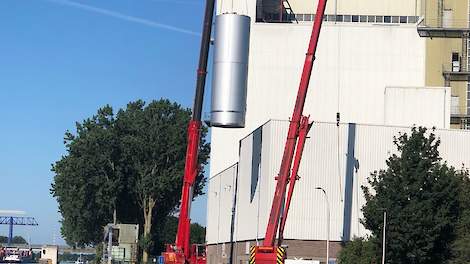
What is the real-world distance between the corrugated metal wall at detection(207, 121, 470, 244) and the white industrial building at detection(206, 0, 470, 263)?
8cm

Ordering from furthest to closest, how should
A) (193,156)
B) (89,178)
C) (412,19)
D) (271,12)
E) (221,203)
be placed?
(89,178) < (221,203) < (271,12) < (412,19) < (193,156)

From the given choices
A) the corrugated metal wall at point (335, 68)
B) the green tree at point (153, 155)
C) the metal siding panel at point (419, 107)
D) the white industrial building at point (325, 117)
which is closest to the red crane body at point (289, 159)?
the white industrial building at point (325, 117)

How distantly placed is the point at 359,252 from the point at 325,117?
31.9 metres

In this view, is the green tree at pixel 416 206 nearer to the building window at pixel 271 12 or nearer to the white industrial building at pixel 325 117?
the white industrial building at pixel 325 117

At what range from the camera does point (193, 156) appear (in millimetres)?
63906

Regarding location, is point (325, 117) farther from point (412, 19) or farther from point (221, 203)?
point (221, 203)

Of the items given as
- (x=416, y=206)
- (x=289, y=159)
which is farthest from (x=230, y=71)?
(x=416, y=206)

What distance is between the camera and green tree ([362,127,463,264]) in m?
57.3

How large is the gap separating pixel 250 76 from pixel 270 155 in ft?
81.3

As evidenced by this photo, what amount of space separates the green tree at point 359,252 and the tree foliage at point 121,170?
4957 centimetres

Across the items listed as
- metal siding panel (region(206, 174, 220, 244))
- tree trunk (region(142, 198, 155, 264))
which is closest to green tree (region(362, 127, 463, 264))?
metal siding panel (region(206, 174, 220, 244))

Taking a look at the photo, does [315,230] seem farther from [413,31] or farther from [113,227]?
[413,31]

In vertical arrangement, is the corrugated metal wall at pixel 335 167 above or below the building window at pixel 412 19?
below

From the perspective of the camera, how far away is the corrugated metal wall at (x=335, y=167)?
73062 mm
